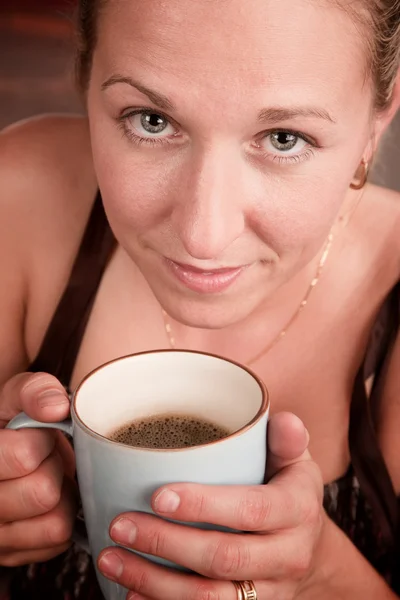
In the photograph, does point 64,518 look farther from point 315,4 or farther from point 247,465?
point 315,4

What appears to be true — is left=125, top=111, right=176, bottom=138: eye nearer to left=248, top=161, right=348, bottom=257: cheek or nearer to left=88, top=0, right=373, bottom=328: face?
left=88, top=0, right=373, bottom=328: face

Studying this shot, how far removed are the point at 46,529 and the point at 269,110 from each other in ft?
1.71

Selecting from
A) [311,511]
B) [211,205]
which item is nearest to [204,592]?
[311,511]

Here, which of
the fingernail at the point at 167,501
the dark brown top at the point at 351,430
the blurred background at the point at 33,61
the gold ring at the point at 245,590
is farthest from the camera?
the blurred background at the point at 33,61

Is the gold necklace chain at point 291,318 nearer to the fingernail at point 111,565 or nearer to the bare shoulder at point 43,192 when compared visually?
the bare shoulder at point 43,192

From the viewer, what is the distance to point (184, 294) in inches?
36.8

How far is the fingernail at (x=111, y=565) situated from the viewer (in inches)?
28.3

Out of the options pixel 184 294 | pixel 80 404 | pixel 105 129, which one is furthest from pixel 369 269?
pixel 80 404

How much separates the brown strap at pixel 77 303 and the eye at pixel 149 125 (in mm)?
314

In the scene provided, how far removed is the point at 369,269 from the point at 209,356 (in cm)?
54

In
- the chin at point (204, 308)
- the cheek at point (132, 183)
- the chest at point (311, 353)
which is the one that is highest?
the cheek at point (132, 183)

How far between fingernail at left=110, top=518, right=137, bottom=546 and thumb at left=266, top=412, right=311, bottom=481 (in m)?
0.16

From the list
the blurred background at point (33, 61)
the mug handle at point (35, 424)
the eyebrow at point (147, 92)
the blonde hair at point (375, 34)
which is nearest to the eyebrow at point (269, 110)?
the eyebrow at point (147, 92)

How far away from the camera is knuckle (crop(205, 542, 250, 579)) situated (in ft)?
2.30
